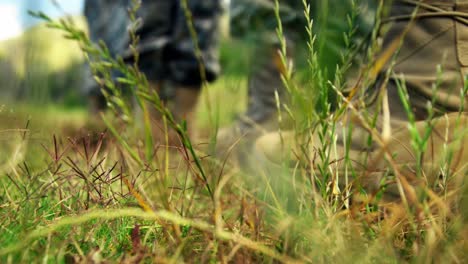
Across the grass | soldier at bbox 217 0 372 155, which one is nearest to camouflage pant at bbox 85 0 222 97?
soldier at bbox 217 0 372 155

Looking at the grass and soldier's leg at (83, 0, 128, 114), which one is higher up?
soldier's leg at (83, 0, 128, 114)

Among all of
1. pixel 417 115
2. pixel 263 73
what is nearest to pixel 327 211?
pixel 417 115

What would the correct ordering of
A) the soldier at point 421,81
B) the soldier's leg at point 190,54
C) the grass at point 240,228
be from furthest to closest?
the soldier's leg at point 190,54 < the soldier at point 421,81 < the grass at point 240,228

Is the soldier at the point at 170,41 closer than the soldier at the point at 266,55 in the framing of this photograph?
No

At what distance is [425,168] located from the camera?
999mm

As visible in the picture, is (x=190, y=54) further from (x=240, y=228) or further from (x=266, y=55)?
(x=240, y=228)

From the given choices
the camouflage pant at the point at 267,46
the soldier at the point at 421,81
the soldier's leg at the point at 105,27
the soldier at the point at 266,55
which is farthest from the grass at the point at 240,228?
the soldier's leg at the point at 105,27

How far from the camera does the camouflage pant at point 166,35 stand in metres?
2.52

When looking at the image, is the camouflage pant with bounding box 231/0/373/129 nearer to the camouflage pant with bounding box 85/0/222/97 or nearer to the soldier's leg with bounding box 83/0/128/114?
the camouflage pant with bounding box 85/0/222/97

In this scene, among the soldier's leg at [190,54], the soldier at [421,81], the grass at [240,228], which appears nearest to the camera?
the grass at [240,228]

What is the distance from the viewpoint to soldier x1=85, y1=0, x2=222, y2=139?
253 cm

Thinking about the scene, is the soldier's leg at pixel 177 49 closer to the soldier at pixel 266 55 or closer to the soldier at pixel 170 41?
the soldier at pixel 170 41

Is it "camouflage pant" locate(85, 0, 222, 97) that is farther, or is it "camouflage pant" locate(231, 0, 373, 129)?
"camouflage pant" locate(85, 0, 222, 97)

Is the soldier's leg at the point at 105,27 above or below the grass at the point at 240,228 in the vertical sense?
above
